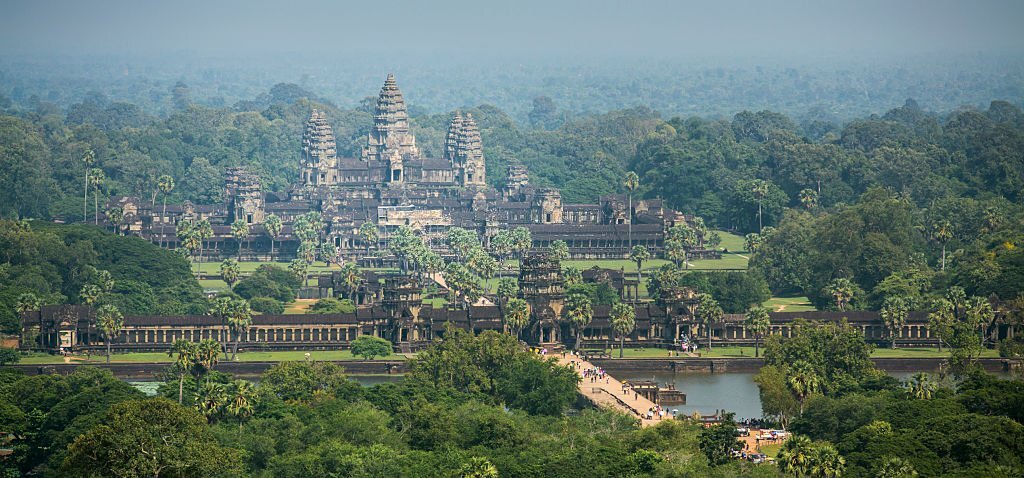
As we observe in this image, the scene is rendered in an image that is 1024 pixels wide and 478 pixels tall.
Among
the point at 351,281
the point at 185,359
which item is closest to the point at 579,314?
the point at 351,281

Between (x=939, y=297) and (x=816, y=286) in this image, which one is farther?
(x=816, y=286)

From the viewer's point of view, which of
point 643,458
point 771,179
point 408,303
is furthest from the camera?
point 771,179

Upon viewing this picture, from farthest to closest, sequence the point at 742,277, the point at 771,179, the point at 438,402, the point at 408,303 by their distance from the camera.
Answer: the point at 771,179 → the point at 742,277 → the point at 408,303 → the point at 438,402

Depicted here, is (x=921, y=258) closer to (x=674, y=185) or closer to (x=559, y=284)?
(x=559, y=284)

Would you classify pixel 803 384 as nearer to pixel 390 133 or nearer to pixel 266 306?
pixel 266 306

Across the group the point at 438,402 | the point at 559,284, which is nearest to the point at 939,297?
the point at 559,284

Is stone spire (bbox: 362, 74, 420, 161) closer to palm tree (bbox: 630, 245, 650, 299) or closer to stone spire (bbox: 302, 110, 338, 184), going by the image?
stone spire (bbox: 302, 110, 338, 184)

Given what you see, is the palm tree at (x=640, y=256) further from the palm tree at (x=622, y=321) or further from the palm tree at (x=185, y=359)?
the palm tree at (x=185, y=359)
